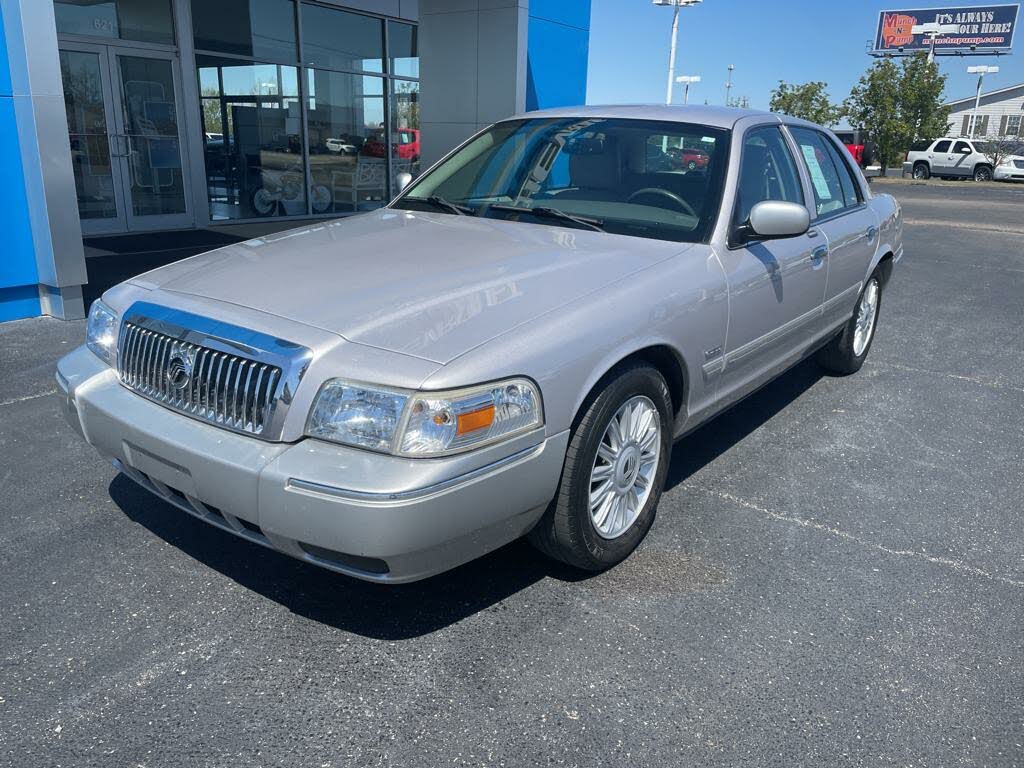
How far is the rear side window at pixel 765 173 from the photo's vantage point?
392 cm

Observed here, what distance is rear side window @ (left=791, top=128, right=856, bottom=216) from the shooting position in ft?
15.7

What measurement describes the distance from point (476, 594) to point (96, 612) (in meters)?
1.30

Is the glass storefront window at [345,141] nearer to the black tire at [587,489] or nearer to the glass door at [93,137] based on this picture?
the glass door at [93,137]

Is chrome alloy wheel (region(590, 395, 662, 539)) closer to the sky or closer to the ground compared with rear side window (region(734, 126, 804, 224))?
closer to the ground

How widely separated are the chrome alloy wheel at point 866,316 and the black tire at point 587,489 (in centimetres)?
310

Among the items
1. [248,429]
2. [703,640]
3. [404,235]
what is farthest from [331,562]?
[404,235]

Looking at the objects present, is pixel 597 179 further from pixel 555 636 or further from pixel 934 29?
pixel 934 29

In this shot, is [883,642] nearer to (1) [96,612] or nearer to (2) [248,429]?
(2) [248,429]

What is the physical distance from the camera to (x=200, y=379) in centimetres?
271

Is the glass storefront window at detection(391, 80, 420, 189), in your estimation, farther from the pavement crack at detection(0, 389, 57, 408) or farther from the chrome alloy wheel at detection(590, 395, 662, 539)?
the chrome alloy wheel at detection(590, 395, 662, 539)

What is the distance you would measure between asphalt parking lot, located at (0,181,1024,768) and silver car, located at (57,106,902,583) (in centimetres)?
35

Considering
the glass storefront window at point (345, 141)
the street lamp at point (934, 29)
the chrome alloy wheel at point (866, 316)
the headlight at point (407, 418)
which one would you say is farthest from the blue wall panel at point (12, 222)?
the street lamp at point (934, 29)

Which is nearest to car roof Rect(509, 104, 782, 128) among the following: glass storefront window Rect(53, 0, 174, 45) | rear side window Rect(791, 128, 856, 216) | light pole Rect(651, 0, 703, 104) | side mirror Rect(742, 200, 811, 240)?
rear side window Rect(791, 128, 856, 216)

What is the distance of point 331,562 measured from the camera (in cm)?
255
